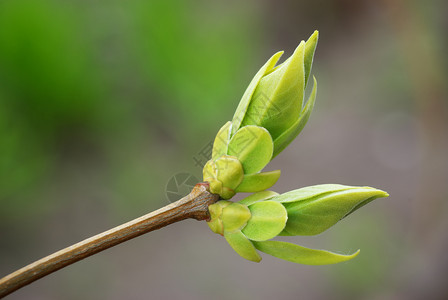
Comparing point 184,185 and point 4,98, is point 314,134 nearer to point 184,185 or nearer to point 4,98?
point 4,98

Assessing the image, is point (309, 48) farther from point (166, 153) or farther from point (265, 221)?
point (166, 153)

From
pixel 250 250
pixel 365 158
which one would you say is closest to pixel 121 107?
pixel 365 158

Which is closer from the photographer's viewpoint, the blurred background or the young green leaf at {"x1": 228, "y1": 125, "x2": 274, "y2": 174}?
the young green leaf at {"x1": 228, "y1": 125, "x2": 274, "y2": 174}

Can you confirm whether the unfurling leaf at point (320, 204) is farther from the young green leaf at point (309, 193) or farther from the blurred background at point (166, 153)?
the blurred background at point (166, 153)

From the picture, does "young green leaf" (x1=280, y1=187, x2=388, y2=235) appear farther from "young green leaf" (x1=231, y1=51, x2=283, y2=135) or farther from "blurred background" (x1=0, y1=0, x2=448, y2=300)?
"blurred background" (x1=0, y1=0, x2=448, y2=300)

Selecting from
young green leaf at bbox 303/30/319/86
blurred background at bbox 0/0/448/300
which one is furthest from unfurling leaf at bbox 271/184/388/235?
blurred background at bbox 0/0/448/300
